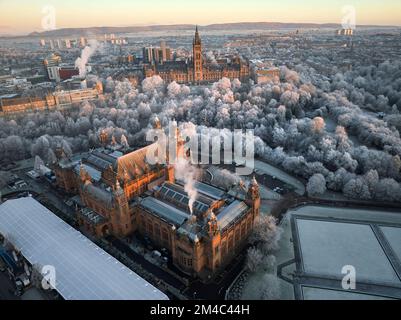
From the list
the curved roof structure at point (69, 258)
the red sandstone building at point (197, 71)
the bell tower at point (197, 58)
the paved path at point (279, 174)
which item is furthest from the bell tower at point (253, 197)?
the red sandstone building at point (197, 71)

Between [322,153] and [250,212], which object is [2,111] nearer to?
[250,212]

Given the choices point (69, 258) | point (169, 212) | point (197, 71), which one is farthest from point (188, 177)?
point (197, 71)

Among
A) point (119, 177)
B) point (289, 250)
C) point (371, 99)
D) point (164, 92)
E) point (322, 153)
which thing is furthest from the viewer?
point (164, 92)

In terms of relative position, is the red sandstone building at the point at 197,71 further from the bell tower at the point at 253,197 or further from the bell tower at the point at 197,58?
the bell tower at the point at 253,197

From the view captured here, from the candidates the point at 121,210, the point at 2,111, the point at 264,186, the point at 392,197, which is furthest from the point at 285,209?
the point at 2,111

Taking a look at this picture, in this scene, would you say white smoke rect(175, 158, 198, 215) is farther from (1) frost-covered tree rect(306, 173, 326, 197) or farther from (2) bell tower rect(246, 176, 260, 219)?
(1) frost-covered tree rect(306, 173, 326, 197)

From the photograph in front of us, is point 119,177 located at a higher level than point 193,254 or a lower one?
higher

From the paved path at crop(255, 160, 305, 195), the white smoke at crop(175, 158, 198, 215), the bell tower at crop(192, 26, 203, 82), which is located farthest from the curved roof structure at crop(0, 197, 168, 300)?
the bell tower at crop(192, 26, 203, 82)
